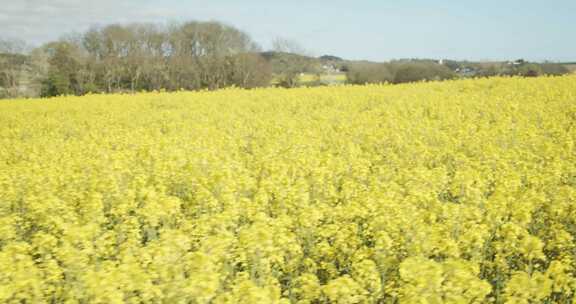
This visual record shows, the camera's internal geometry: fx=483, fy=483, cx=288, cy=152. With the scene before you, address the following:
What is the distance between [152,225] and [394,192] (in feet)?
9.45

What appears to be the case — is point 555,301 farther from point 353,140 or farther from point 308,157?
point 353,140

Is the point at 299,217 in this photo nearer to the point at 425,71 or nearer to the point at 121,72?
the point at 425,71

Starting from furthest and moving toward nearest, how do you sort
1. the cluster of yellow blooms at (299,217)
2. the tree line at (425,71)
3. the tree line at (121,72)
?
the tree line at (121,72), the tree line at (425,71), the cluster of yellow blooms at (299,217)

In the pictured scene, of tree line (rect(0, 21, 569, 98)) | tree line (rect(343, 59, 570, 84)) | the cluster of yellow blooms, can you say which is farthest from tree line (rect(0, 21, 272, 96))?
the cluster of yellow blooms

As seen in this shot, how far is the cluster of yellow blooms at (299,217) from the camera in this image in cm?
367

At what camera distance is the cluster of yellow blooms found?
3.67 metres

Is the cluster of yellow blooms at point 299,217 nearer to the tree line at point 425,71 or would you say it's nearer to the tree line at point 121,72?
the tree line at point 425,71

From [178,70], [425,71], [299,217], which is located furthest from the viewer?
[178,70]

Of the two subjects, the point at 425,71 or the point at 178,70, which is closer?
the point at 425,71

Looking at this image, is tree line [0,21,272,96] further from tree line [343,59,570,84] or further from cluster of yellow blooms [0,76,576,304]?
cluster of yellow blooms [0,76,576,304]

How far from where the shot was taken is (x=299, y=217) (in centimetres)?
529

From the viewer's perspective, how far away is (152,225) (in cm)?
547

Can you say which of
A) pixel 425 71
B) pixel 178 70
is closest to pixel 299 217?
pixel 425 71

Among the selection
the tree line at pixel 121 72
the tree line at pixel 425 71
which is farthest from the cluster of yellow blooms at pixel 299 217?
the tree line at pixel 121 72
